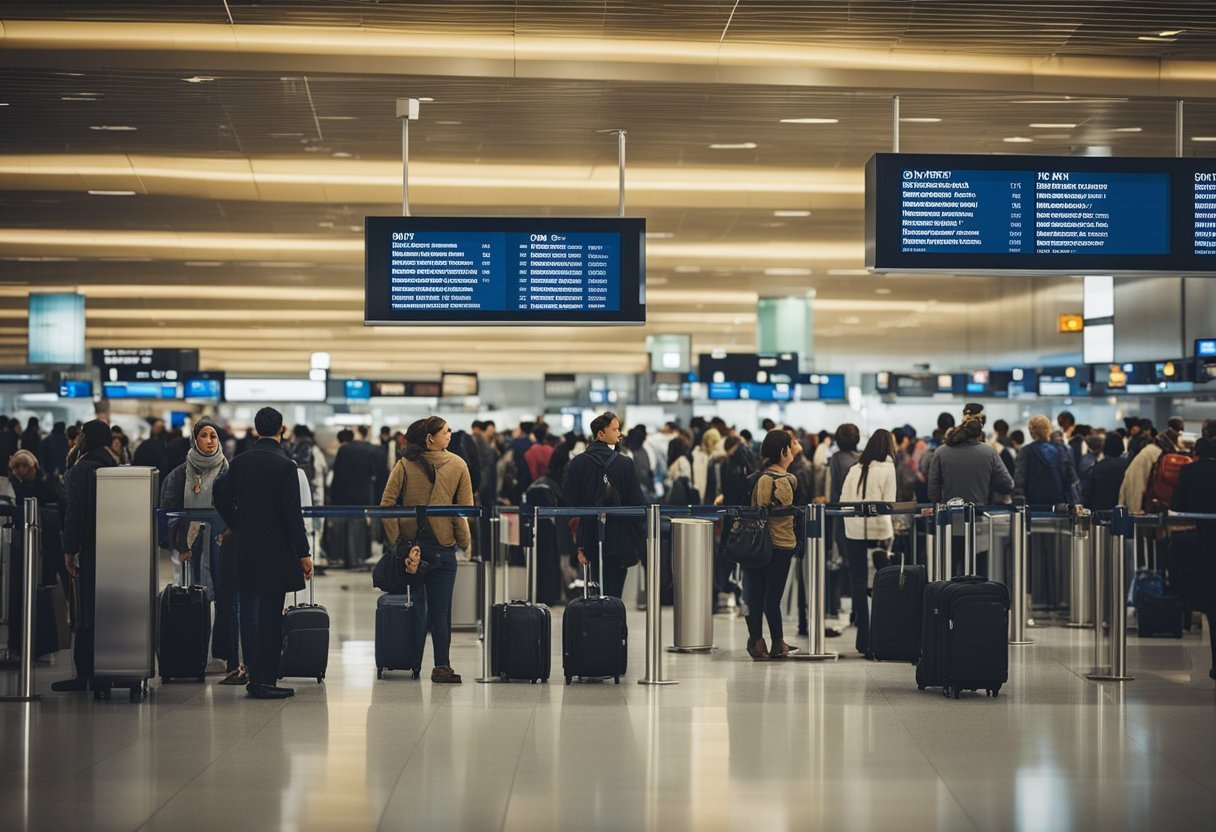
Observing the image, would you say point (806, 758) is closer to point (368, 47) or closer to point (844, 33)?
point (844, 33)

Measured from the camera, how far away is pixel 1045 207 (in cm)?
949

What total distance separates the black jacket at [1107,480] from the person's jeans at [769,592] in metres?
4.14

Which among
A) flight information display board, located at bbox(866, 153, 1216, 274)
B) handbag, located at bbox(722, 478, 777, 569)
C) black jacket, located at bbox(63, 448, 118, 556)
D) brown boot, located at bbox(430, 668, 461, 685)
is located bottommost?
brown boot, located at bbox(430, 668, 461, 685)

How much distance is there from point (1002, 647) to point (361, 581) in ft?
31.5

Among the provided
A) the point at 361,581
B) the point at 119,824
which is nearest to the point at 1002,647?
the point at 119,824

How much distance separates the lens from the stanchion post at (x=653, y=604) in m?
9.15

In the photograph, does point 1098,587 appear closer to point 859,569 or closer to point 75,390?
point 859,569

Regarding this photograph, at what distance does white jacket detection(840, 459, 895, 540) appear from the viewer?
1135 cm

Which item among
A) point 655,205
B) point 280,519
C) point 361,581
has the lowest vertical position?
point 361,581

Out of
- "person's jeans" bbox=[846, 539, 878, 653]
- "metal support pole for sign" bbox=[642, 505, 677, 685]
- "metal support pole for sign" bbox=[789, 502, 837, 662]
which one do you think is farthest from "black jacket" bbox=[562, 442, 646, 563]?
"person's jeans" bbox=[846, 539, 878, 653]

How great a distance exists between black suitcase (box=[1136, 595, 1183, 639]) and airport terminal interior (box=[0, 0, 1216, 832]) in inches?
0.9

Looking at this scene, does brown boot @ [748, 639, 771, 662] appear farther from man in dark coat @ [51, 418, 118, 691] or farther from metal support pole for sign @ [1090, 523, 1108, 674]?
man in dark coat @ [51, 418, 118, 691]

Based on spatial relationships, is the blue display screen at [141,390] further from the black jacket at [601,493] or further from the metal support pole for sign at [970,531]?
the metal support pole for sign at [970,531]

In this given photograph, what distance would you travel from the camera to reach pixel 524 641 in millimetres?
9227
